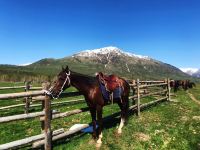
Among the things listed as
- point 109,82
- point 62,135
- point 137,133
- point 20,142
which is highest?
point 109,82

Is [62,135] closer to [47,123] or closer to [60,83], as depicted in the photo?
[47,123]

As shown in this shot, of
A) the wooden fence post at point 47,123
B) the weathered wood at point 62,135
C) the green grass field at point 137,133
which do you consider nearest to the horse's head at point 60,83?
the wooden fence post at point 47,123

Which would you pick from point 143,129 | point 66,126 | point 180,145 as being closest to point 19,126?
point 66,126

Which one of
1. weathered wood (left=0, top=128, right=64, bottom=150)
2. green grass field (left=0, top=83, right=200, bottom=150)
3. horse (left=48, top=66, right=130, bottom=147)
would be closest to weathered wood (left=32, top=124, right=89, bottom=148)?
weathered wood (left=0, top=128, right=64, bottom=150)

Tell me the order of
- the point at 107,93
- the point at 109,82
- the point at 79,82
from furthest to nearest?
the point at 109,82
the point at 107,93
the point at 79,82

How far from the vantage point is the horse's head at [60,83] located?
10.4 m

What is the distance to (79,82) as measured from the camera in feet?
38.0

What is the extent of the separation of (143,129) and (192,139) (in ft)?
8.69

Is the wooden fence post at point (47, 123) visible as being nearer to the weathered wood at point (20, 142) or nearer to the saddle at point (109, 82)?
the weathered wood at point (20, 142)

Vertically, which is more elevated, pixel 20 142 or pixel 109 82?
pixel 109 82

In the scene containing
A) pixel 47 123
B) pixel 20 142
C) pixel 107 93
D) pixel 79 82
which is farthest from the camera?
pixel 107 93

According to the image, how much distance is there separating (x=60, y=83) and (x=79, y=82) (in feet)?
3.60

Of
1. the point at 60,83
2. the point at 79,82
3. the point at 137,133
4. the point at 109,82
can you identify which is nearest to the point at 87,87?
the point at 79,82

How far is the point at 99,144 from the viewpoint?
448 inches
